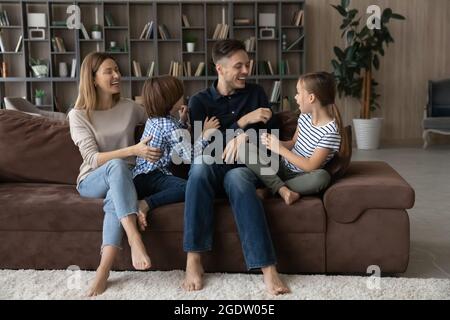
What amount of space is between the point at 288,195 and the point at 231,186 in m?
0.26

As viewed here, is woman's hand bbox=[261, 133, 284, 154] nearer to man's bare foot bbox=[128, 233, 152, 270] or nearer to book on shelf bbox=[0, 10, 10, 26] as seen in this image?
man's bare foot bbox=[128, 233, 152, 270]

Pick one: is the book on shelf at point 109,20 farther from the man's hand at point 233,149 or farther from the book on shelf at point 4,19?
the man's hand at point 233,149

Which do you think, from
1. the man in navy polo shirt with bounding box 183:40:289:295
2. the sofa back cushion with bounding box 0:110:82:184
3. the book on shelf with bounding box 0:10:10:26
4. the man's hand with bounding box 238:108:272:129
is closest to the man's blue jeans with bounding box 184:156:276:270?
the man in navy polo shirt with bounding box 183:40:289:295

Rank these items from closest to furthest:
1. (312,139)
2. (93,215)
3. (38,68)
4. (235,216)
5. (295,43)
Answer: (235,216) < (93,215) < (312,139) < (38,68) < (295,43)

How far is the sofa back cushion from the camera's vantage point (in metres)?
2.97

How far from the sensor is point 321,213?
2443mm

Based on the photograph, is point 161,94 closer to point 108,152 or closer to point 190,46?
point 108,152

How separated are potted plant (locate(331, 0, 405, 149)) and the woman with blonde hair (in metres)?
4.90

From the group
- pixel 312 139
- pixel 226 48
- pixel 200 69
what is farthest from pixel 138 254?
pixel 200 69

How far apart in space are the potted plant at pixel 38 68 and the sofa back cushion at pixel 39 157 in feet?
15.1

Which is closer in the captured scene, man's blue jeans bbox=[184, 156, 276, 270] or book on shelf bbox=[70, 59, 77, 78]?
man's blue jeans bbox=[184, 156, 276, 270]

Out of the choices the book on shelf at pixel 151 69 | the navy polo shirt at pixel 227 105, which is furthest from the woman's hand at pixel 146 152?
the book on shelf at pixel 151 69

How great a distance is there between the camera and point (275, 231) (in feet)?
8.09
